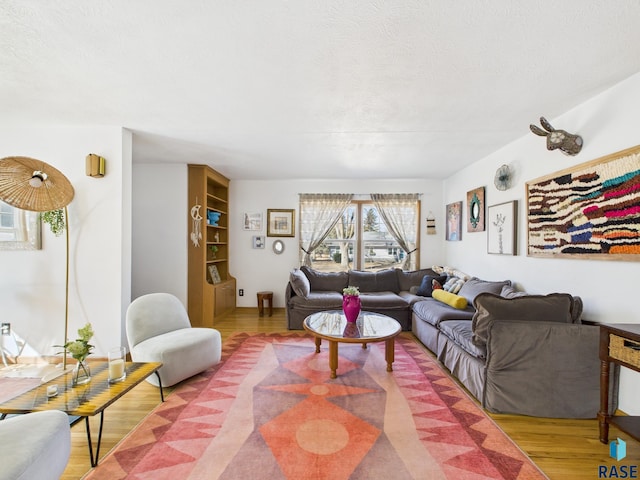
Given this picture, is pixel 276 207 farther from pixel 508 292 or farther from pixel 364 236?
pixel 508 292

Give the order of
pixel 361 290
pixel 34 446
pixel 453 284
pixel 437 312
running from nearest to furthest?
pixel 34 446
pixel 437 312
pixel 453 284
pixel 361 290

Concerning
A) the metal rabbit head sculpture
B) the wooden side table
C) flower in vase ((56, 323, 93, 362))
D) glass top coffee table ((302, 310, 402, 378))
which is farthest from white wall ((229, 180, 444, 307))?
the wooden side table

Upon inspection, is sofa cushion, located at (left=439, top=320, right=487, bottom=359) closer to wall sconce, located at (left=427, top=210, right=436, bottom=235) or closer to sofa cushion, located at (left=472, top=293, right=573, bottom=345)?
sofa cushion, located at (left=472, top=293, right=573, bottom=345)

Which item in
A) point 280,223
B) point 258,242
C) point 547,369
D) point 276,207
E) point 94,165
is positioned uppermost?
point 94,165

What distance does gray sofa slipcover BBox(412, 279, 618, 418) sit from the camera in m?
2.12

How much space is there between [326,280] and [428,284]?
5.60 feet

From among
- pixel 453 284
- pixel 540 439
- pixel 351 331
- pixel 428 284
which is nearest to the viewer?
pixel 540 439

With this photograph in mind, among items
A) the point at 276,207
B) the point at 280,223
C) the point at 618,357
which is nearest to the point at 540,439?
A: the point at 618,357

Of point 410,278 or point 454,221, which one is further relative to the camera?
point 410,278

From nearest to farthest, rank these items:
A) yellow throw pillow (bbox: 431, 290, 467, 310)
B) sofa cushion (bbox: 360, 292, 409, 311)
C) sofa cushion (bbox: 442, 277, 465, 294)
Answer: yellow throw pillow (bbox: 431, 290, 467, 310), sofa cushion (bbox: 442, 277, 465, 294), sofa cushion (bbox: 360, 292, 409, 311)

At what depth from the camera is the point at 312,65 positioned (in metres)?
1.97

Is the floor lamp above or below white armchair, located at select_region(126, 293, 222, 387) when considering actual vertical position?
above

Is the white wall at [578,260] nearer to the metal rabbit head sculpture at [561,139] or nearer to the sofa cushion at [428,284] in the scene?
the metal rabbit head sculpture at [561,139]

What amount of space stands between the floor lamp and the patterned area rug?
209 centimetres
